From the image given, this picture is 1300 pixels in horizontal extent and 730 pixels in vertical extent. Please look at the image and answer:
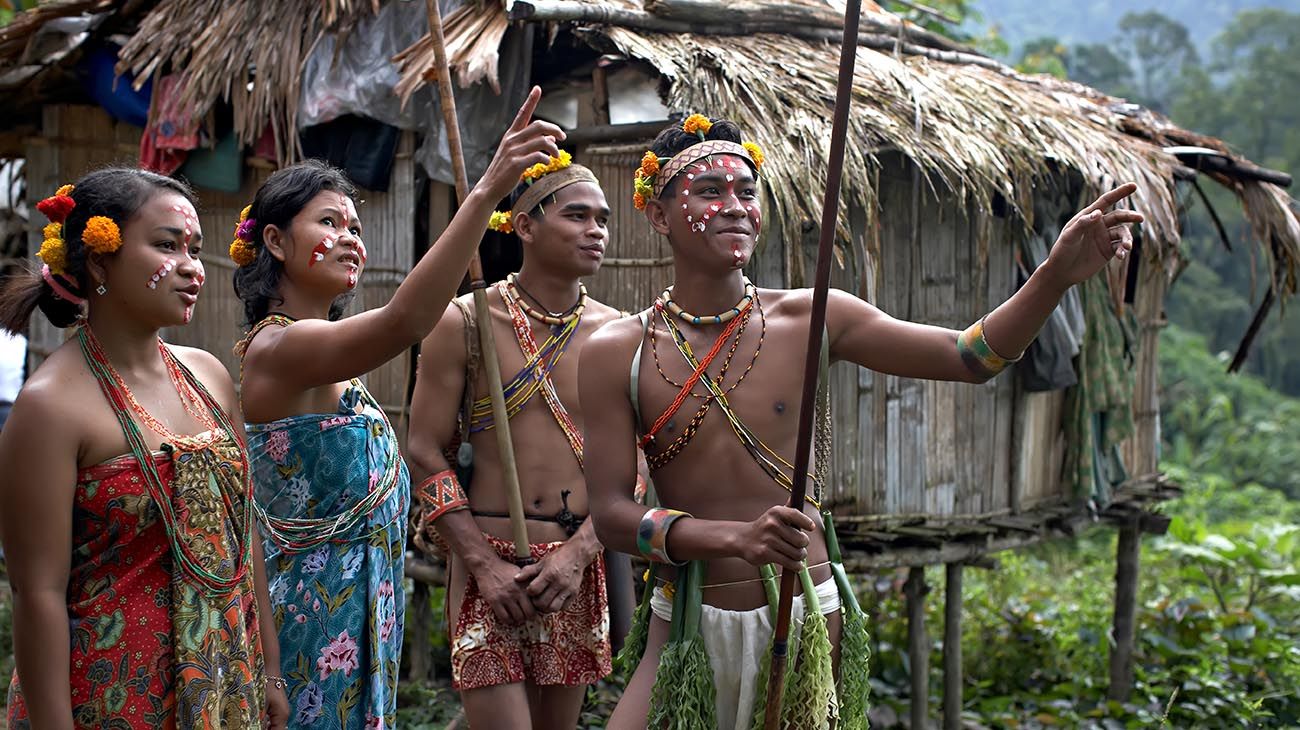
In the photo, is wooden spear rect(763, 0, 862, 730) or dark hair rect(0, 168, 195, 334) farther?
dark hair rect(0, 168, 195, 334)

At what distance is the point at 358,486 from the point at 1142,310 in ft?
21.2

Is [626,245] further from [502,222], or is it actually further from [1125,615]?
[1125,615]

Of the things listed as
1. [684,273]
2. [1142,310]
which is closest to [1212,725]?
[1142,310]

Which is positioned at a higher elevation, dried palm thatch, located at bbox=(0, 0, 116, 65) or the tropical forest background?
dried palm thatch, located at bbox=(0, 0, 116, 65)

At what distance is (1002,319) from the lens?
297 cm

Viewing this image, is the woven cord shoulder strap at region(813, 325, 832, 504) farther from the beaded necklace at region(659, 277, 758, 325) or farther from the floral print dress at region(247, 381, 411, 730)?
the floral print dress at region(247, 381, 411, 730)

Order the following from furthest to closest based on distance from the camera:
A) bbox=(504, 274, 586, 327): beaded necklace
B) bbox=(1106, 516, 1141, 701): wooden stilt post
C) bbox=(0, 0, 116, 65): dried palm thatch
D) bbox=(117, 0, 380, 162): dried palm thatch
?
1. bbox=(1106, 516, 1141, 701): wooden stilt post
2. bbox=(0, 0, 116, 65): dried palm thatch
3. bbox=(117, 0, 380, 162): dried palm thatch
4. bbox=(504, 274, 586, 327): beaded necklace

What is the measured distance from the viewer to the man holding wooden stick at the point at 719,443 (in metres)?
3.12

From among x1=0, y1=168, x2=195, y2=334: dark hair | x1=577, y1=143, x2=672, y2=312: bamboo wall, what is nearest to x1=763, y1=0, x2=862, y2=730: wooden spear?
x1=0, y1=168, x2=195, y2=334: dark hair

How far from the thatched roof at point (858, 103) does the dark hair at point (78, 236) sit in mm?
3055

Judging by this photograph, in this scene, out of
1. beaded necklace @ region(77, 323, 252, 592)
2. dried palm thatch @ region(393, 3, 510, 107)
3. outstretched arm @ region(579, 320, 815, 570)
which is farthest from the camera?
dried palm thatch @ region(393, 3, 510, 107)

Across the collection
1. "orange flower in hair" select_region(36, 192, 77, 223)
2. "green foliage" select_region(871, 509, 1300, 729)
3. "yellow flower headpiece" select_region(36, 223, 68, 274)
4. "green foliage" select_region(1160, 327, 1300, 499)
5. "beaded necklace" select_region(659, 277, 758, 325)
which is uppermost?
"orange flower in hair" select_region(36, 192, 77, 223)

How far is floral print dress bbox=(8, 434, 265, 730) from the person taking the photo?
8.91ft

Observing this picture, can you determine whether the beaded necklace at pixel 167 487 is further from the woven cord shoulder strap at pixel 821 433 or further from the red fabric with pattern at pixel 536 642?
the woven cord shoulder strap at pixel 821 433
